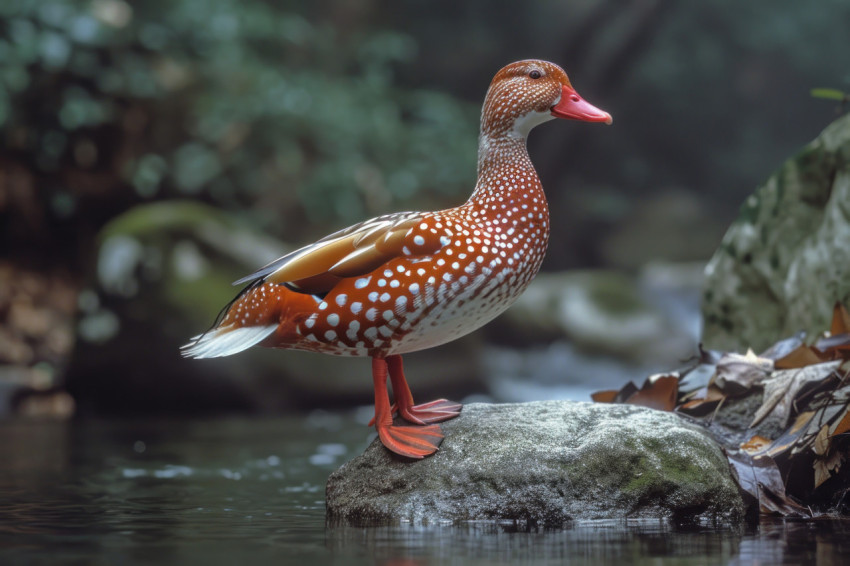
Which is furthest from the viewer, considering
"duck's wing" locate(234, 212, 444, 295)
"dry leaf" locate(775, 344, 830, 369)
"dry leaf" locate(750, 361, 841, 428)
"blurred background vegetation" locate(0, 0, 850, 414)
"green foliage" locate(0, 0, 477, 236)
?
"green foliage" locate(0, 0, 477, 236)

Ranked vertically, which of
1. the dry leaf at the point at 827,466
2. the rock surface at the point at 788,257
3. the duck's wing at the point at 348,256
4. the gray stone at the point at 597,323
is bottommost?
the dry leaf at the point at 827,466

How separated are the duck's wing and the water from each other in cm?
83

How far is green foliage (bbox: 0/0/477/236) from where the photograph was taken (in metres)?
11.1

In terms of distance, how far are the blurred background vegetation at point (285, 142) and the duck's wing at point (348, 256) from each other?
5337mm

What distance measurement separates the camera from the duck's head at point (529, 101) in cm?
368

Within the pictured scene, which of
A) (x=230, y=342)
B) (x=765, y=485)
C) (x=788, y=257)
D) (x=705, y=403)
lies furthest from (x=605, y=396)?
(x=230, y=342)

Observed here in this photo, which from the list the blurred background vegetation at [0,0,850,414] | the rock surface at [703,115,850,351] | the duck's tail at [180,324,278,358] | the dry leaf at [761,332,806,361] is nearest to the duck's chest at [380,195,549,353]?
the duck's tail at [180,324,278,358]

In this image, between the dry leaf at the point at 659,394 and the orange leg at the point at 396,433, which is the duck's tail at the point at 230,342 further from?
the dry leaf at the point at 659,394

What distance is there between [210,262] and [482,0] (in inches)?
424

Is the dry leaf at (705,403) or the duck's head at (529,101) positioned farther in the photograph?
the dry leaf at (705,403)

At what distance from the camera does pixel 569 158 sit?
16375 millimetres

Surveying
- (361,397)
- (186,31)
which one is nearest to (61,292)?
(186,31)

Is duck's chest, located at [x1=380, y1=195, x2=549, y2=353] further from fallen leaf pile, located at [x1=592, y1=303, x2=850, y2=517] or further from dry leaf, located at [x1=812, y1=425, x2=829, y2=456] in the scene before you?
dry leaf, located at [x1=812, y1=425, x2=829, y2=456]

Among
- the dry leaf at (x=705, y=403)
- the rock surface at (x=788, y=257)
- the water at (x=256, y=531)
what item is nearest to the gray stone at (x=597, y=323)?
the rock surface at (x=788, y=257)
